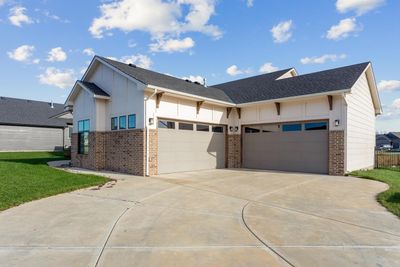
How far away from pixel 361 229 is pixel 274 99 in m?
10.4

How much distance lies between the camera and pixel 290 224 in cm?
529

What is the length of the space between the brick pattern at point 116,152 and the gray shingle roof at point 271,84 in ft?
9.44

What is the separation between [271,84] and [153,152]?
9.13 m

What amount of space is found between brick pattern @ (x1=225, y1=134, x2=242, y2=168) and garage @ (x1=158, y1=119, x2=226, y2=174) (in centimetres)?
40

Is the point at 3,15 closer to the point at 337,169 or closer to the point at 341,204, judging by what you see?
the point at 341,204

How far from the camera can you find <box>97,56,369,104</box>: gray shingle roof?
13.2 meters

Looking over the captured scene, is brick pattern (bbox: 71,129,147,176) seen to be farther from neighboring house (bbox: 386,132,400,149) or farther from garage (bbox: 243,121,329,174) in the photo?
neighboring house (bbox: 386,132,400,149)

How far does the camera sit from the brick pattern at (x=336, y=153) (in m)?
12.8

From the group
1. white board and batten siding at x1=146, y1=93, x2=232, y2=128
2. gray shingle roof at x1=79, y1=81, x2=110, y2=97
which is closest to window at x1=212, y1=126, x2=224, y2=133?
white board and batten siding at x1=146, y1=93, x2=232, y2=128

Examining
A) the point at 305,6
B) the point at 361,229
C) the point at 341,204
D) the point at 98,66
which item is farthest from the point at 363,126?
the point at 98,66

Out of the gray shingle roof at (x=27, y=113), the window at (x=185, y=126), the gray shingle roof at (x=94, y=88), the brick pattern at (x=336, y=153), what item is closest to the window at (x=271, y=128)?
the brick pattern at (x=336, y=153)

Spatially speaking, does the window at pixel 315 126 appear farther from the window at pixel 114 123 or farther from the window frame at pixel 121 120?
the window at pixel 114 123

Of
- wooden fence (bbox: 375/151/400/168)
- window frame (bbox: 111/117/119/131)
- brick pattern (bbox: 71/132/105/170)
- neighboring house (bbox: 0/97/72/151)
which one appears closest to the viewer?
window frame (bbox: 111/117/119/131)

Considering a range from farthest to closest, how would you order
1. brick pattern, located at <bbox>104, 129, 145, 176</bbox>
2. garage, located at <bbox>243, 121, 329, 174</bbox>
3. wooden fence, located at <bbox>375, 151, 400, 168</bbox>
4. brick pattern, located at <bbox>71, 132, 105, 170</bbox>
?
wooden fence, located at <bbox>375, 151, 400, 168</bbox>
brick pattern, located at <bbox>71, 132, 105, 170</bbox>
garage, located at <bbox>243, 121, 329, 174</bbox>
brick pattern, located at <bbox>104, 129, 145, 176</bbox>
